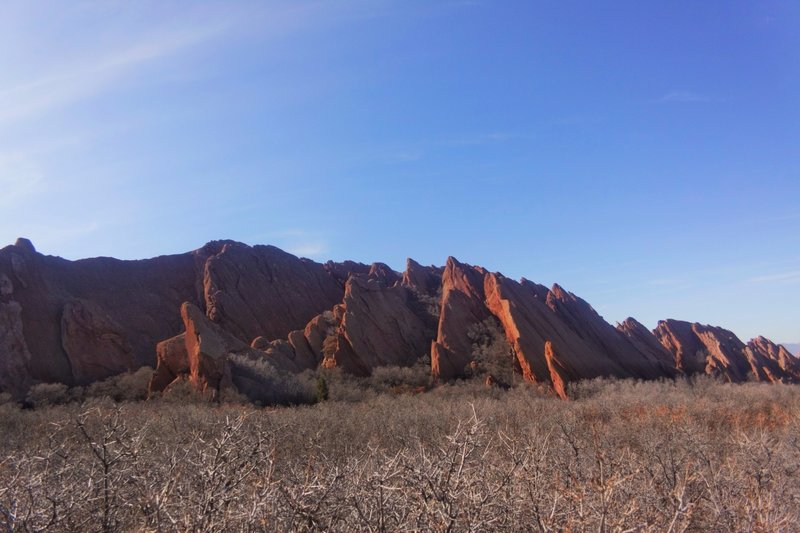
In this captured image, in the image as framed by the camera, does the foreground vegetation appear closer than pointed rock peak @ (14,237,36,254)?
Yes

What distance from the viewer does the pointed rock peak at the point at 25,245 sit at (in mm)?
48700

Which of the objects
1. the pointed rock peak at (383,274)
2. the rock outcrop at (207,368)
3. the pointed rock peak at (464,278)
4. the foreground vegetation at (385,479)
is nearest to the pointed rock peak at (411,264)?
Answer: the pointed rock peak at (383,274)

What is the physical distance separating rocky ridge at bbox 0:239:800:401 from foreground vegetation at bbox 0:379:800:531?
13.8 metres

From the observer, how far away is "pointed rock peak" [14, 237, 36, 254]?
4870 centimetres

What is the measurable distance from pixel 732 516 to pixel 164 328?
51367 millimetres

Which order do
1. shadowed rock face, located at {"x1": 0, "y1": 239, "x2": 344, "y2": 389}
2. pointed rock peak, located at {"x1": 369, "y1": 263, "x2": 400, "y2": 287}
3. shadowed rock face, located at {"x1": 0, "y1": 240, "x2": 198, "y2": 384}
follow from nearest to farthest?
shadowed rock face, located at {"x1": 0, "y1": 239, "x2": 344, "y2": 389}
shadowed rock face, located at {"x1": 0, "y1": 240, "x2": 198, "y2": 384}
pointed rock peak, located at {"x1": 369, "y1": 263, "x2": 400, "y2": 287}

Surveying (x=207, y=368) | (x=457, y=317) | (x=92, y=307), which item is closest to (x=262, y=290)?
(x=92, y=307)

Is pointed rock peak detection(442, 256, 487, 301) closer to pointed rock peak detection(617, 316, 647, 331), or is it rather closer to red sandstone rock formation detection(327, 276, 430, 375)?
red sandstone rock formation detection(327, 276, 430, 375)

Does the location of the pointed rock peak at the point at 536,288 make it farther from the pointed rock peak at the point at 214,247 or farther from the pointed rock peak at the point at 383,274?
the pointed rock peak at the point at 214,247

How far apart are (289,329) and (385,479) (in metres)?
50.4

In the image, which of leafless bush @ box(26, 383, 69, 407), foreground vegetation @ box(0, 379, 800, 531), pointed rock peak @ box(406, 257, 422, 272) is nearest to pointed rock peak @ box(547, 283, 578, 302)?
pointed rock peak @ box(406, 257, 422, 272)

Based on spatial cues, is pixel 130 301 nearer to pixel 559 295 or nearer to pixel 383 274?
pixel 383 274

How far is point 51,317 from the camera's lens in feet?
142

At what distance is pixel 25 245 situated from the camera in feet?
162
